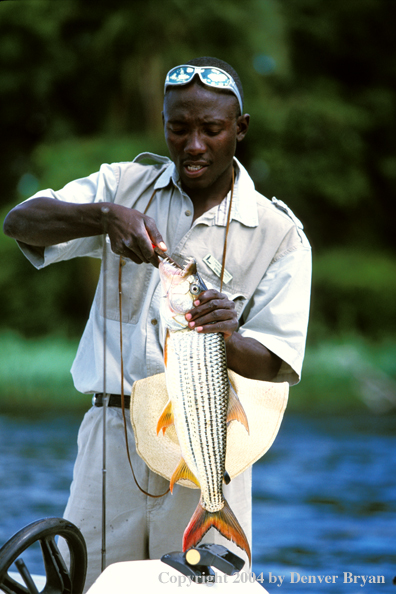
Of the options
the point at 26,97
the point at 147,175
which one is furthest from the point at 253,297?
the point at 26,97

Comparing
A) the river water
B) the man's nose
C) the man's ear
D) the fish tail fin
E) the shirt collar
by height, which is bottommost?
the river water

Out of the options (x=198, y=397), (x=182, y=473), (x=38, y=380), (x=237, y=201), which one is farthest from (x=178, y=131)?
(x=38, y=380)

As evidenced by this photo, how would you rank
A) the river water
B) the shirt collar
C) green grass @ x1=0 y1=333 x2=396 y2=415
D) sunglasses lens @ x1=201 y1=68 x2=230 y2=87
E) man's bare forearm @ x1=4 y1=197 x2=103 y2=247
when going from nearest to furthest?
1. man's bare forearm @ x1=4 y1=197 x2=103 y2=247
2. sunglasses lens @ x1=201 y1=68 x2=230 y2=87
3. the shirt collar
4. the river water
5. green grass @ x1=0 y1=333 x2=396 y2=415

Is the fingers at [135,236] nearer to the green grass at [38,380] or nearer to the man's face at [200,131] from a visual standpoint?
the man's face at [200,131]

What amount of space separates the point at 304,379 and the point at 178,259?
33.2 ft

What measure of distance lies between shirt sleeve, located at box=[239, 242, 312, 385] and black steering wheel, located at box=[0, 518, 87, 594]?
71 cm

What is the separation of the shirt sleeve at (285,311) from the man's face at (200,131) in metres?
0.33

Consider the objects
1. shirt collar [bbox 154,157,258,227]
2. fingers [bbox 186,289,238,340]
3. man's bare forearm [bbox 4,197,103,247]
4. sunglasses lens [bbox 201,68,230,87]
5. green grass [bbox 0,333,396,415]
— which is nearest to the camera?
fingers [bbox 186,289,238,340]

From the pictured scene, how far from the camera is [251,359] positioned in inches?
82.4

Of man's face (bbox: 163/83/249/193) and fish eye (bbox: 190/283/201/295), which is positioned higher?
man's face (bbox: 163/83/249/193)

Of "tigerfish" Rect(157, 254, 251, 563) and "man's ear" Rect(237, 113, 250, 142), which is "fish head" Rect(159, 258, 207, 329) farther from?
"man's ear" Rect(237, 113, 250, 142)

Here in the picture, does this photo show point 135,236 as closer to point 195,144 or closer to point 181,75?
point 195,144

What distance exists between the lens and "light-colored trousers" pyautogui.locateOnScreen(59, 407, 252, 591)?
2.23 meters

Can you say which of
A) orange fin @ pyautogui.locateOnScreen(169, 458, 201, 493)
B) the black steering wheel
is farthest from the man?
orange fin @ pyautogui.locateOnScreen(169, 458, 201, 493)
